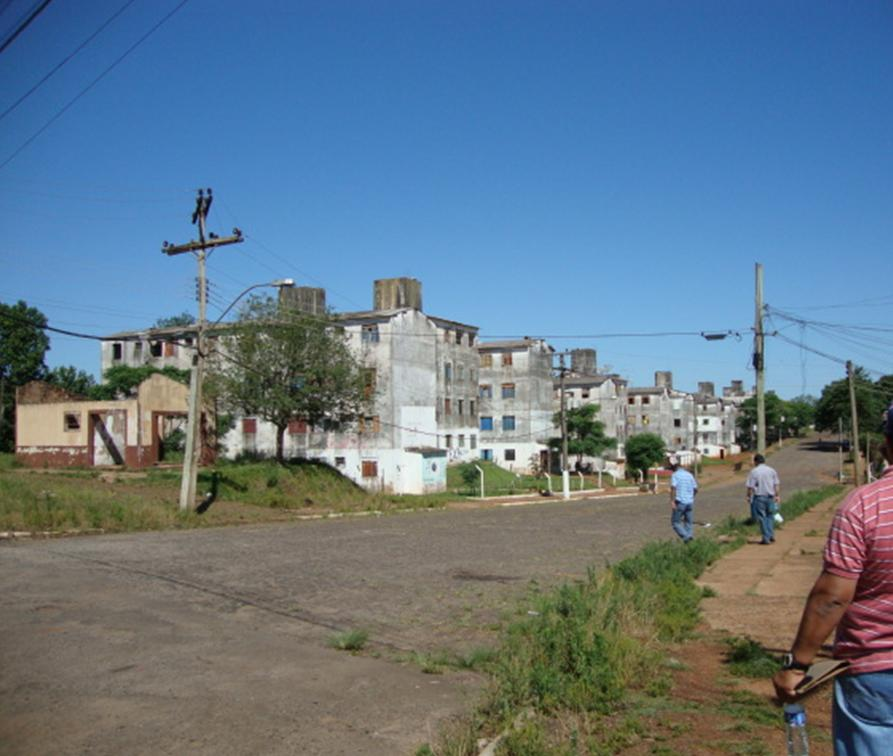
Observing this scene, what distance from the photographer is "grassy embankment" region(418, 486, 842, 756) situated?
19.5ft

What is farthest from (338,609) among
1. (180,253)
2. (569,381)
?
(569,381)

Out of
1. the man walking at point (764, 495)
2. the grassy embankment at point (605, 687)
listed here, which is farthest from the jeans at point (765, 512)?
the grassy embankment at point (605, 687)

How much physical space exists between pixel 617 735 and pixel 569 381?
87478 millimetres

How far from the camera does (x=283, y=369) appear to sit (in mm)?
47906

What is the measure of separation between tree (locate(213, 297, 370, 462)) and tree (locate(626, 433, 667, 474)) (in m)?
40.7

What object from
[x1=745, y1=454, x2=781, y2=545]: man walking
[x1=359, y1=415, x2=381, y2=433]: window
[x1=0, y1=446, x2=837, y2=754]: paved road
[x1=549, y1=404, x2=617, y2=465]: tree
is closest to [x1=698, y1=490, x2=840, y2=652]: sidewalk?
[x1=745, y1=454, x2=781, y2=545]: man walking

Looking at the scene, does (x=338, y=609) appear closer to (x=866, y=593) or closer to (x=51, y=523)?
(x=866, y=593)

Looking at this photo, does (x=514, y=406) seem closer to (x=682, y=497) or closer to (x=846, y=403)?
(x=846, y=403)

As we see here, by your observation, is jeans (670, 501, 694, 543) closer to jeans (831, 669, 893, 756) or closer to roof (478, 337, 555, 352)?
jeans (831, 669, 893, 756)

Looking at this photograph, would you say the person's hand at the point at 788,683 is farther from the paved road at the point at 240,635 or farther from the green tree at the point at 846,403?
the green tree at the point at 846,403

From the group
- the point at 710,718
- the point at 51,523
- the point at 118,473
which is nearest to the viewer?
the point at 710,718

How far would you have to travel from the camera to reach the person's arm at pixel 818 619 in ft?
12.1

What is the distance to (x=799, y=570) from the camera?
14.2 metres

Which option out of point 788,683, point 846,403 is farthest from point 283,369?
point 846,403
